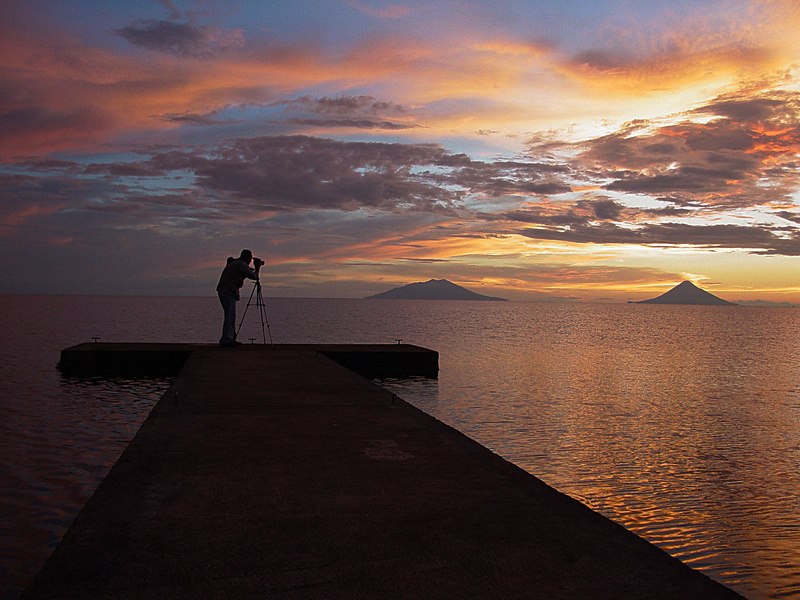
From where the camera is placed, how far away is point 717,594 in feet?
10.8

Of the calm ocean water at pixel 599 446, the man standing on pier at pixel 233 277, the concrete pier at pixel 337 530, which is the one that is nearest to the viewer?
the concrete pier at pixel 337 530

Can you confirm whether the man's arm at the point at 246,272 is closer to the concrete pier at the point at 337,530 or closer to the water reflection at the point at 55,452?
the water reflection at the point at 55,452

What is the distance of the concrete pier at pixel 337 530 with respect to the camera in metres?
3.26

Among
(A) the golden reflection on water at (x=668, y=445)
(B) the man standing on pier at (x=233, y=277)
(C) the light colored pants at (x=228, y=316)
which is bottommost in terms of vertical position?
(A) the golden reflection on water at (x=668, y=445)

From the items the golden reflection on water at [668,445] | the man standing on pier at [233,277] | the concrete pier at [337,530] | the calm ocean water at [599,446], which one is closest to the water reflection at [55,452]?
the calm ocean water at [599,446]

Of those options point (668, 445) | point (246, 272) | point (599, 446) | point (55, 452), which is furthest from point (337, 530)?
point (246, 272)

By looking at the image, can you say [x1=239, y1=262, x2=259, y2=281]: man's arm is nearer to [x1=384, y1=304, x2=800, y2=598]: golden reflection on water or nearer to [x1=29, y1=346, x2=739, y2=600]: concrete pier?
[x1=384, y1=304, x2=800, y2=598]: golden reflection on water

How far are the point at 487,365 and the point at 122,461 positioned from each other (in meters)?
25.4

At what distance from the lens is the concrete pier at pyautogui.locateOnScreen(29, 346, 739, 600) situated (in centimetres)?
326

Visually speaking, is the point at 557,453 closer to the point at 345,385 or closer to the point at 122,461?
the point at 345,385

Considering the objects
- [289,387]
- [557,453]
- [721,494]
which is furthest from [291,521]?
[557,453]

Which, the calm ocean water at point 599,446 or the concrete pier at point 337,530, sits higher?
the concrete pier at point 337,530

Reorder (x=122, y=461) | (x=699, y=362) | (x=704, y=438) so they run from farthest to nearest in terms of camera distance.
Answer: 1. (x=699, y=362)
2. (x=704, y=438)
3. (x=122, y=461)

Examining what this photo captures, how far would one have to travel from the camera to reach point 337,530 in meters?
3.98
